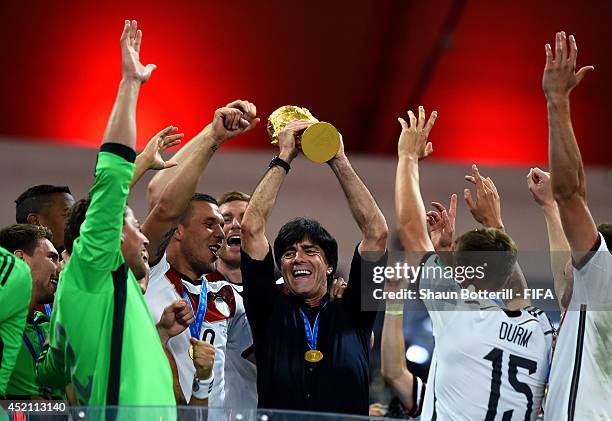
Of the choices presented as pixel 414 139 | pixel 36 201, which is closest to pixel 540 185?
pixel 414 139

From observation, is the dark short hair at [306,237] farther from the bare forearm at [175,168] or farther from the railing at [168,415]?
the railing at [168,415]

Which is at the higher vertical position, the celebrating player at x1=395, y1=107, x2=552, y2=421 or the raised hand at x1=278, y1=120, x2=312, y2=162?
the raised hand at x1=278, y1=120, x2=312, y2=162

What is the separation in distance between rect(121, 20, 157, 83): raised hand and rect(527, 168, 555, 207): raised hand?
1.98 m

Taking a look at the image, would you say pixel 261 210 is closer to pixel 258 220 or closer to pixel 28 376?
pixel 258 220

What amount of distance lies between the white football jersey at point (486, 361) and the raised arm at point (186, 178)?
1.01 meters

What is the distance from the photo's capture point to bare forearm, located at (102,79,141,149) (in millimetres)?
3145

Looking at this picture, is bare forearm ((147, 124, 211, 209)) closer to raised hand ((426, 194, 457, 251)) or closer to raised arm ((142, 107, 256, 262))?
raised arm ((142, 107, 256, 262))

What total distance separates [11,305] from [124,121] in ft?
2.19

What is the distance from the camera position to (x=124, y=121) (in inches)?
125

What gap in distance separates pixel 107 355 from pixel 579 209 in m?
1.77

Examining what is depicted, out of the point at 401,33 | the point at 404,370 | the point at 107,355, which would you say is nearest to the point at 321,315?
the point at 404,370

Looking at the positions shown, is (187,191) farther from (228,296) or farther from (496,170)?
(496,170)

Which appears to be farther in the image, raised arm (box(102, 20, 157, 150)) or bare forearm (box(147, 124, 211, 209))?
bare forearm (box(147, 124, 211, 209))

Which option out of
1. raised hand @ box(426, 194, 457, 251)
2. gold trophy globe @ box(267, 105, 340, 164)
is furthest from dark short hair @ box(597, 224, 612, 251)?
gold trophy globe @ box(267, 105, 340, 164)
